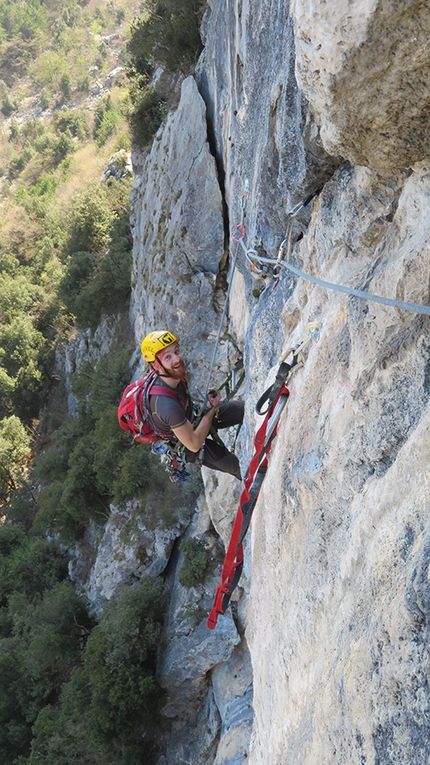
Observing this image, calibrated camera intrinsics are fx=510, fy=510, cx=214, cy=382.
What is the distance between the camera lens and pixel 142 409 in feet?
16.3

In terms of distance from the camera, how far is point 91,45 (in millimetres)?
50750

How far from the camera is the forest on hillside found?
1061cm

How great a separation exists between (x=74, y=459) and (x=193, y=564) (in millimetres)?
6265

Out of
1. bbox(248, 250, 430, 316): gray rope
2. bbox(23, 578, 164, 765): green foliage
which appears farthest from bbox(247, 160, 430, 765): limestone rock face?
bbox(23, 578, 164, 765): green foliage

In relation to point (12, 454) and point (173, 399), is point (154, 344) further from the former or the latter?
point (12, 454)

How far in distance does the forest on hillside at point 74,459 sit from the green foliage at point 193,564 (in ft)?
3.33

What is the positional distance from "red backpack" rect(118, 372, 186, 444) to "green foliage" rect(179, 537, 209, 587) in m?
5.66

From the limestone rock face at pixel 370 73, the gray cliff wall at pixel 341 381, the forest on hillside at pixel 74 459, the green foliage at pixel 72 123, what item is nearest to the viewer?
the limestone rock face at pixel 370 73

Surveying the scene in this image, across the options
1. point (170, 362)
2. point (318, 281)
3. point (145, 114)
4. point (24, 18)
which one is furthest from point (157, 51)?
point (24, 18)

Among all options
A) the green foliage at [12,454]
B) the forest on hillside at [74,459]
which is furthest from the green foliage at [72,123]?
the green foliage at [12,454]

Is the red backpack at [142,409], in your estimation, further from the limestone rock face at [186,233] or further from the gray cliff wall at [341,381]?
the limestone rock face at [186,233]

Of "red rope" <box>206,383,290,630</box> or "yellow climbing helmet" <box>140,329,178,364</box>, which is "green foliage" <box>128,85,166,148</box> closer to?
"yellow climbing helmet" <box>140,329,178,364</box>

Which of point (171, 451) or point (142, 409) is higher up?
point (142, 409)

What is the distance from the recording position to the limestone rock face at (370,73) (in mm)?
1817
